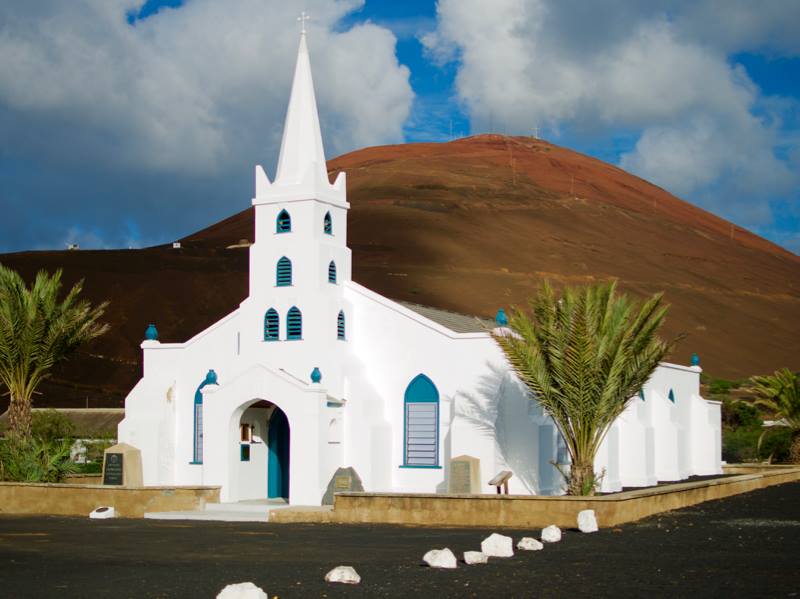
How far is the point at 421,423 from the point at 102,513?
7.50 metres

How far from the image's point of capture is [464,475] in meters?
24.7

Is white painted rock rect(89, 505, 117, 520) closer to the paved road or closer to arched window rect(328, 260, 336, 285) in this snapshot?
the paved road

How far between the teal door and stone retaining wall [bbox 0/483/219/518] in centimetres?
326

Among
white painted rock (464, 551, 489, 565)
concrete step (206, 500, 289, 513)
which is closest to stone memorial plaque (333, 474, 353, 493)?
concrete step (206, 500, 289, 513)

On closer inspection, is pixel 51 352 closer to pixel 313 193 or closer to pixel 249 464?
pixel 249 464

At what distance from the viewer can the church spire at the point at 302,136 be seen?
91.7ft

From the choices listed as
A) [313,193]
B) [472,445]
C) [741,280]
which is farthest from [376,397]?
[741,280]

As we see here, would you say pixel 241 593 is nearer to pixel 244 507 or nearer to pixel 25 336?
pixel 244 507

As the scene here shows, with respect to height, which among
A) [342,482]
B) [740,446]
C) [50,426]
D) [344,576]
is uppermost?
[50,426]

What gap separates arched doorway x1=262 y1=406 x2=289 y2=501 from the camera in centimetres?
2812

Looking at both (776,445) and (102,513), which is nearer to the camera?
(102,513)

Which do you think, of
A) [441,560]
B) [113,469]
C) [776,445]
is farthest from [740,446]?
[441,560]

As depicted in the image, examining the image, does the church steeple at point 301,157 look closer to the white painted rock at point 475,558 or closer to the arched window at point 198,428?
the arched window at point 198,428

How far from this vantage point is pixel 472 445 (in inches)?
1012
